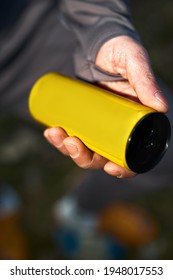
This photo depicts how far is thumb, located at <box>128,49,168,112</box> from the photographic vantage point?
125cm

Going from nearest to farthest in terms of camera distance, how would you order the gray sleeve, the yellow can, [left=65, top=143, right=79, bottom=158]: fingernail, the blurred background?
the yellow can
[left=65, top=143, right=79, bottom=158]: fingernail
the gray sleeve
the blurred background

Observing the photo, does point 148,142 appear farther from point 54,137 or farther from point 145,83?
point 54,137

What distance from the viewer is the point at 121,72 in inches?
59.2

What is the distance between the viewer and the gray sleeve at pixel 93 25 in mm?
1562

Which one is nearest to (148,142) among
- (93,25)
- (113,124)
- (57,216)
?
(113,124)

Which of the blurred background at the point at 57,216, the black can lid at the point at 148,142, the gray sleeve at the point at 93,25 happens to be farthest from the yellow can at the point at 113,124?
the blurred background at the point at 57,216

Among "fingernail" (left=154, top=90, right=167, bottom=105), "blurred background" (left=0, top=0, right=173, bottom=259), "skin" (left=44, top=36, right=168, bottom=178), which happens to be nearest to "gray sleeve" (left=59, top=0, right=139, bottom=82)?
"skin" (left=44, top=36, right=168, bottom=178)

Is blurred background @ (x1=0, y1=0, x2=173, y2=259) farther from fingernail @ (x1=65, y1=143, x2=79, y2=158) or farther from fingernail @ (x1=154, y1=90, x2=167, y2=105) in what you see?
fingernail @ (x1=154, y1=90, x2=167, y2=105)

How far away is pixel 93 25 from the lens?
1.64m

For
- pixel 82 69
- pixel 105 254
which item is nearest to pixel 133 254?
pixel 105 254

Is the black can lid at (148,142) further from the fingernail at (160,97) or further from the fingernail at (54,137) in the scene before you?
the fingernail at (54,137)

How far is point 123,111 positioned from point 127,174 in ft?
0.73

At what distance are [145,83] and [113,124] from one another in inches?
5.4

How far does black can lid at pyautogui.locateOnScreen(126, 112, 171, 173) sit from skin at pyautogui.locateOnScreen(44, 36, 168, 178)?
4cm
